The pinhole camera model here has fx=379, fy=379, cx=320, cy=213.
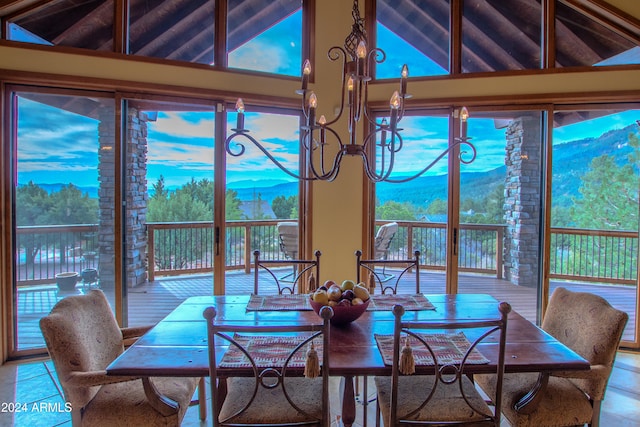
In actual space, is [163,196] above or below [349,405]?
above

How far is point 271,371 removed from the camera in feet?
5.03

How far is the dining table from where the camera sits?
158 cm

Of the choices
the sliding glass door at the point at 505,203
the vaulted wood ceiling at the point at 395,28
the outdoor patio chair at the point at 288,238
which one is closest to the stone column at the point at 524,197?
the sliding glass door at the point at 505,203

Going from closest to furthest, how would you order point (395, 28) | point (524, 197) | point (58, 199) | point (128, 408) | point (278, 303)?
point (128, 408) → point (278, 303) → point (58, 199) → point (524, 197) → point (395, 28)

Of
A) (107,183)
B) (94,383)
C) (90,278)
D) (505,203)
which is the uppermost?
(107,183)

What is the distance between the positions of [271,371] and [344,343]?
41 centimetres

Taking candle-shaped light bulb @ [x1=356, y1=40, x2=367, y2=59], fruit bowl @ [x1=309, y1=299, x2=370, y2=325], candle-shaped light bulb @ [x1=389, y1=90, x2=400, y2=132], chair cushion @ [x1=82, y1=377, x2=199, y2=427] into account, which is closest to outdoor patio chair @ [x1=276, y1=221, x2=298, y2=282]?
fruit bowl @ [x1=309, y1=299, x2=370, y2=325]

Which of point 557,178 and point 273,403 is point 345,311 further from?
point 557,178

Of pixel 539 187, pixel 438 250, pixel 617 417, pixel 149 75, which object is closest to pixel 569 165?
pixel 539 187

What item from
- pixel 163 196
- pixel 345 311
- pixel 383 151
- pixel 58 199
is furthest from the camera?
pixel 163 196

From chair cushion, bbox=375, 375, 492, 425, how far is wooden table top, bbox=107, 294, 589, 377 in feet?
Answer: 0.91

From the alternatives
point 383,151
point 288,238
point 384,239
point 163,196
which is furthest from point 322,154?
point 163,196

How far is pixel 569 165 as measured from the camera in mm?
3670

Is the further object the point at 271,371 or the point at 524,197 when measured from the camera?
the point at 524,197
